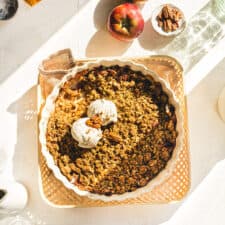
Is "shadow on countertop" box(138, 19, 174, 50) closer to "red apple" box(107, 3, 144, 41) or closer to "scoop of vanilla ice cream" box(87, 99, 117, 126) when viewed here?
"red apple" box(107, 3, 144, 41)

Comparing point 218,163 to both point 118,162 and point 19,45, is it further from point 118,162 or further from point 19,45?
point 19,45

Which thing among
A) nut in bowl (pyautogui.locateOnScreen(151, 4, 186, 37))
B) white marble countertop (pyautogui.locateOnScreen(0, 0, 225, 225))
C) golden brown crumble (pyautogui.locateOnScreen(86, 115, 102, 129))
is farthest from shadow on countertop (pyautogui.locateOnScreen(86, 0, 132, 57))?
golden brown crumble (pyautogui.locateOnScreen(86, 115, 102, 129))

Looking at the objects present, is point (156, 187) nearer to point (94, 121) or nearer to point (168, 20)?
point (94, 121)

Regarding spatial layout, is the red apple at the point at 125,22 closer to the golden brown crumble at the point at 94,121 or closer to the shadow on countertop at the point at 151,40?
the shadow on countertop at the point at 151,40

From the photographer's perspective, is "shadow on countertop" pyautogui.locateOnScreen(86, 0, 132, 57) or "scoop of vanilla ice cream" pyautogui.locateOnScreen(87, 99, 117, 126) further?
"shadow on countertop" pyautogui.locateOnScreen(86, 0, 132, 57)

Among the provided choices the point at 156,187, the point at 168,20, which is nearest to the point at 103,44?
the point at 168,20

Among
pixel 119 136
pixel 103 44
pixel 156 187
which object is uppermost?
pixel 103 44

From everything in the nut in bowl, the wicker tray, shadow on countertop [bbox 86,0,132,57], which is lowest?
the wicker tray
